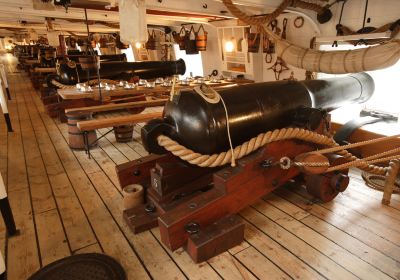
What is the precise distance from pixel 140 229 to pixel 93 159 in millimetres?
1656

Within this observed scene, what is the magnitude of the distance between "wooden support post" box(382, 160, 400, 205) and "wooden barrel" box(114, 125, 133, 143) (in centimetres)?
298

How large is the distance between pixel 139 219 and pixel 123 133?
2100 millimetres

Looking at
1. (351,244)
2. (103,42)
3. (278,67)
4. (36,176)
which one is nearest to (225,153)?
(351,244)

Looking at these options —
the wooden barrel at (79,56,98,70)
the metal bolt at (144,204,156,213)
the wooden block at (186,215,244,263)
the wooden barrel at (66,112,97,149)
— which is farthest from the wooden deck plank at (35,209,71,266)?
the wooden barrel at (79,56,98,70)

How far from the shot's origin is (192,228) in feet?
5.42

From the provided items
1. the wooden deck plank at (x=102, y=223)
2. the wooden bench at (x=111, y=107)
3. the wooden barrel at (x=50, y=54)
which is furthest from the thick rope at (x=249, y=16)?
the wooden barrel at (x=50, y=54)

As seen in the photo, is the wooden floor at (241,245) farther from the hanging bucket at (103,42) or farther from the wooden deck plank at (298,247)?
the hanging bucket at (103,42)

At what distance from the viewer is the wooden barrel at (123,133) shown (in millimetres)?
3867

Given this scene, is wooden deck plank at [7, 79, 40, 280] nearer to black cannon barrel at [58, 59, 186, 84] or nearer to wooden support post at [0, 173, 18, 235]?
wooden support post at [0, 173, 18, 235]

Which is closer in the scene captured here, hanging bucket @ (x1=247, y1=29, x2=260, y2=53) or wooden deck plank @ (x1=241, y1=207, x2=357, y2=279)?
wooden deck plank @ (x1=241, y1=207, x2=357, y2=279)

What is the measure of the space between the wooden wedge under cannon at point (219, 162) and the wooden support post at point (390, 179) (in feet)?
1.00

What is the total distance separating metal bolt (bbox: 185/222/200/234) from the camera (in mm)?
1646

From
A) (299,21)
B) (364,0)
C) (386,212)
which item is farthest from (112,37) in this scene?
(386,212)

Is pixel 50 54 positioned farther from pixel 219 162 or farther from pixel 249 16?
pixel 219 162
